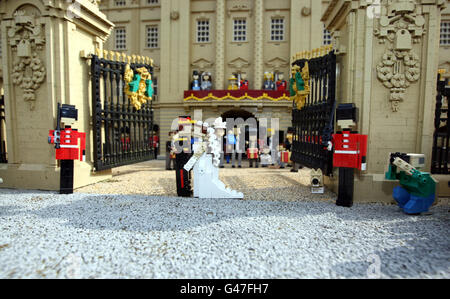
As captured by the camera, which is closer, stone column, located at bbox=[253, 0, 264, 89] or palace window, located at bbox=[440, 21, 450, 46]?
palace window, located at bbox=[440, 21, 450, 46]

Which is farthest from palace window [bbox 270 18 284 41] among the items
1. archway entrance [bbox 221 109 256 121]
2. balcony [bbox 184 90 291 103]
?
archway entrance [bbox 221 109 256 121]

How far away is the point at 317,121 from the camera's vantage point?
6.77 meters

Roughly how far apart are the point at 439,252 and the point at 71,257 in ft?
13.5

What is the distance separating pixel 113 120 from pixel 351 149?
5.99 metres

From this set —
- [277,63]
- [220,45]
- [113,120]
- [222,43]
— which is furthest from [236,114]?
[113,120]

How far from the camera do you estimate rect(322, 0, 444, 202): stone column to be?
534cm

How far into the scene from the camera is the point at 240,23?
61.2 ft

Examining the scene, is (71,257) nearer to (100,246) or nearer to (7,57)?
(100,246)

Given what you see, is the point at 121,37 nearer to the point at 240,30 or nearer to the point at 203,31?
the point at 203,31

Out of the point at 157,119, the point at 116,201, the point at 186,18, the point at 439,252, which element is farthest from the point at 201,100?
the point at 439,252

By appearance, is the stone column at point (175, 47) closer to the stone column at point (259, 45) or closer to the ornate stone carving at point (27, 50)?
the stone column at point (259, 45)

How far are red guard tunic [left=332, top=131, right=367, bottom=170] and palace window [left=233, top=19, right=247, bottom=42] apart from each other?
50.6 feet

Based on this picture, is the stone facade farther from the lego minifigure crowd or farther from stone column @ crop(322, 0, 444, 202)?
stone column @ crop(322, 0, 444, 202)

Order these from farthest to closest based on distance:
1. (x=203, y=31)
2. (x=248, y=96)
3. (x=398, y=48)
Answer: (x=203, y=31) < (x=248, y=96) < (x=398, y=48)
